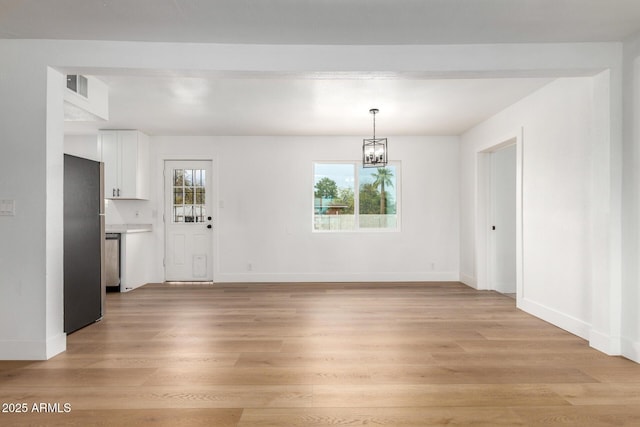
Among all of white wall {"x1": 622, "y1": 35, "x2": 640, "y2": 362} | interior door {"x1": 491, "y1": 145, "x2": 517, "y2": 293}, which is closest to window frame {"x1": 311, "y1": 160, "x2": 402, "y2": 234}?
interior door {"x1": 491, "y1": 145, "x2": 517, "y2": 293}

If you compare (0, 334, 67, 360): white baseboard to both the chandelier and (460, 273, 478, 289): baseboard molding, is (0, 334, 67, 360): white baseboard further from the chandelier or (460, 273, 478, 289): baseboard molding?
(460, 273, 478, 289): baseboard molding

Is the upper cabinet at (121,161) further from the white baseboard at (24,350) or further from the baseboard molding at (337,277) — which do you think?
the white baseboard at (24,350)

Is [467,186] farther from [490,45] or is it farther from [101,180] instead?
[101,180]

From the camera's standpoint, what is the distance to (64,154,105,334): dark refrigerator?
354cm

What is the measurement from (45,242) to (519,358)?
12.7ft

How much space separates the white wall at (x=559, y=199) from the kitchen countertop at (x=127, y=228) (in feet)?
18.3

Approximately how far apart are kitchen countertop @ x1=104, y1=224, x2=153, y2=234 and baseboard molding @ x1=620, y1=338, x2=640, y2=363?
6.04 metres

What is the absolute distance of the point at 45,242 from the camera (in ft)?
9.64

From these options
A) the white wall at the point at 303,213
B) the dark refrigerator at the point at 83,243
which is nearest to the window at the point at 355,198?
the white wall at the point at 303,213

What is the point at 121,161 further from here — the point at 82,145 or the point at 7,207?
the point at 7,207

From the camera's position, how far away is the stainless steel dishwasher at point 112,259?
18.2 ft

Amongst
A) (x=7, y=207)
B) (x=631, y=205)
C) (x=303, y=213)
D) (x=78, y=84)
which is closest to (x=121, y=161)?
(x=78, y=84)

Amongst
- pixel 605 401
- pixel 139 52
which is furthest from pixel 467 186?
pixel 139 52

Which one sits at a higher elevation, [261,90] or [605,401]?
[261,90]
